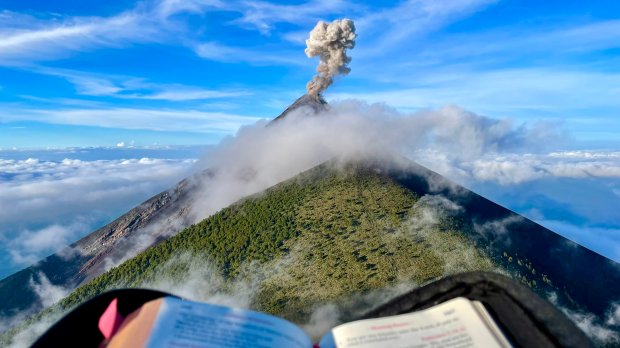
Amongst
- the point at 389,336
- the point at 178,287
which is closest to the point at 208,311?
the point at 389,336

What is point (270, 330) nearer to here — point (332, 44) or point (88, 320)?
point (88, 320)

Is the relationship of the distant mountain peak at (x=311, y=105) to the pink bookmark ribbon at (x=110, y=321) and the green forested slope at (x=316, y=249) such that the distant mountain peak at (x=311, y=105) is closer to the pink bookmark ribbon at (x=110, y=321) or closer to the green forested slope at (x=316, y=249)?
the green forested slope at (x=316, y=249)

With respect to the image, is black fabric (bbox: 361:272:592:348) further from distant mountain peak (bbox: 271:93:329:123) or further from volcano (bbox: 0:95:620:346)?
distant mountain peak (bbox: 271:93:329:123)

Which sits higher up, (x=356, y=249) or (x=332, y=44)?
(x=332, y=44)

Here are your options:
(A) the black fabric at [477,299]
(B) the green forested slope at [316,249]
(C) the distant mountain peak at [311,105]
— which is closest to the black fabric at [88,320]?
(A) the black fabric at [477,299]

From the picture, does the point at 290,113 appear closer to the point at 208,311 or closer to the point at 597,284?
the point at 597,284


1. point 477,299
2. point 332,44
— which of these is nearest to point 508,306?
point 477,299
